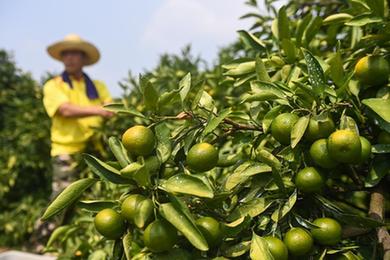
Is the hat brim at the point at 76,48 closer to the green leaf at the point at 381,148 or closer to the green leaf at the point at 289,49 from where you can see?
the green leaf at the point at 289,49

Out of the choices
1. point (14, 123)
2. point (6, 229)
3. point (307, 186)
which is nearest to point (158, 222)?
point (307, 186)

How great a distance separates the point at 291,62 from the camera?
989 mm

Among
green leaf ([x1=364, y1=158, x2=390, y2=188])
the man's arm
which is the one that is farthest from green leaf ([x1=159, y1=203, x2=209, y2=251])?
the man's arm

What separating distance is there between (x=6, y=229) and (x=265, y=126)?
2.87 meters

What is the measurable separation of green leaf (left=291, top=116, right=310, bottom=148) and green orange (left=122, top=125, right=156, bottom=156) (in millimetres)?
217

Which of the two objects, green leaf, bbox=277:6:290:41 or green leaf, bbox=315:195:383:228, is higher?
green leaf, bbox=277:6:290:41

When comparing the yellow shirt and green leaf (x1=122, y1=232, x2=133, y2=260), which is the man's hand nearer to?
the yellow shirt

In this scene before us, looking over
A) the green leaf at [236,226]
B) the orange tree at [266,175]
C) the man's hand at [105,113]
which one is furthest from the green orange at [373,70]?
the man's hand at [105,113]

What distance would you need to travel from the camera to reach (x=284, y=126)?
2.33ft

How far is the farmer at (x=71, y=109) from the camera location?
7.75 ft

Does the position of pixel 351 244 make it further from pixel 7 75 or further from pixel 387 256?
pixel 7 75

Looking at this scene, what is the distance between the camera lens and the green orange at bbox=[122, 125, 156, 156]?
0.68 m

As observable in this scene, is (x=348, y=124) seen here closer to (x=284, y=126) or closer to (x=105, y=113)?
(x=284, y=126)

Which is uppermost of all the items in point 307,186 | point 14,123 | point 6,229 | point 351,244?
point 307,186
